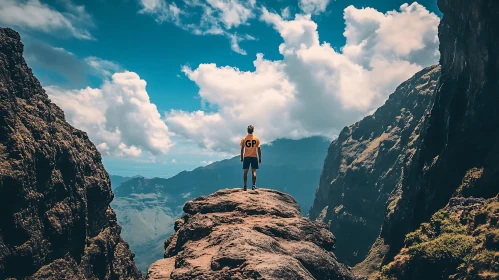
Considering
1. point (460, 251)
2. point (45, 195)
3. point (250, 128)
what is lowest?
point (460, 251)

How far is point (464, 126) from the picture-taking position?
339 ft

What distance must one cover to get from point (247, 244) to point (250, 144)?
40.6 ft

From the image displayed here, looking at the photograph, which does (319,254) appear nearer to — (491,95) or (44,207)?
(491,95)

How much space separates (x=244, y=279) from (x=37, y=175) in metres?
117

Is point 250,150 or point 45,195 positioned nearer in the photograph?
point 250,150

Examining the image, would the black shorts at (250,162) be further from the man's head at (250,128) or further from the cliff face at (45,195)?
the cliff face at (45,195)

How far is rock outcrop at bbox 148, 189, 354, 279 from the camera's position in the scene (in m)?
16.7

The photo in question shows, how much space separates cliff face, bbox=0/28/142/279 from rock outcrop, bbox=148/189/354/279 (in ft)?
293

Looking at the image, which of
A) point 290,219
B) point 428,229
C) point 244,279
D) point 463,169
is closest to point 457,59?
point 463,169

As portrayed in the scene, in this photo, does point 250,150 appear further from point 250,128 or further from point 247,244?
point 247,244

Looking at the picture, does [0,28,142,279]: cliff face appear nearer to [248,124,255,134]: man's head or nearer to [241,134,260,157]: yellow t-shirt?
[241,134,260,157]: yellow t-shirt

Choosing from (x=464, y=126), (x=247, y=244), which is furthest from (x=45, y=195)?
(x=464, y=126)

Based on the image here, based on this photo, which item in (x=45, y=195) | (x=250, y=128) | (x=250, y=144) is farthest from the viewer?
(x=45, y=195)

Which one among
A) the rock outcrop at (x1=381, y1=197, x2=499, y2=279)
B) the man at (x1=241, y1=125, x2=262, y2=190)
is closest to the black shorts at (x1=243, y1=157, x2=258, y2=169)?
the man at (x1=241, y1=125, x2=262, y2=190)
